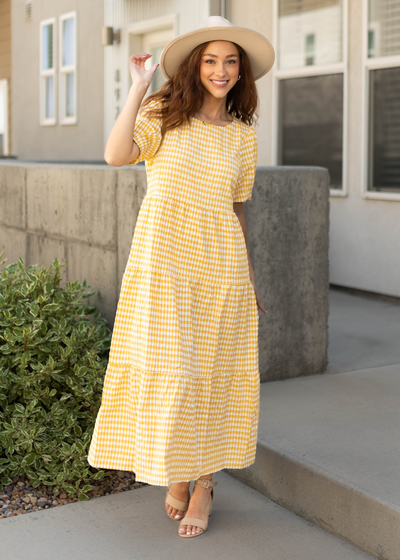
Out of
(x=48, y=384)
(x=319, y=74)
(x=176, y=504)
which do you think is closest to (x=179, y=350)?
(x=176, y=504)

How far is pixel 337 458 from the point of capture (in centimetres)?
301

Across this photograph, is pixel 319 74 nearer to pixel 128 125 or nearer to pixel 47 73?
pixel 128 125

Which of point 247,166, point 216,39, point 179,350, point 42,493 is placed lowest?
point 42,493

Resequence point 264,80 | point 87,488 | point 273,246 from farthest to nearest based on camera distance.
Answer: point 264,80, point 273,246, point 87,488

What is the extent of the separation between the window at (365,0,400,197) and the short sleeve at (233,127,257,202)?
379 cm

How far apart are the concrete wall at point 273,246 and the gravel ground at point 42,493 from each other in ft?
3.50

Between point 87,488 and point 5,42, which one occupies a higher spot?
point 5,42

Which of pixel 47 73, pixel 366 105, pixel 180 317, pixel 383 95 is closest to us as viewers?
pixel 180 317

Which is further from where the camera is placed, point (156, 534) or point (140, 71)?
point (156, 534)

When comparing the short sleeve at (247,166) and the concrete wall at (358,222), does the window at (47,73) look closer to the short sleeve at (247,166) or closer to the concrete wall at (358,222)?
the concrete wall at (358,222)

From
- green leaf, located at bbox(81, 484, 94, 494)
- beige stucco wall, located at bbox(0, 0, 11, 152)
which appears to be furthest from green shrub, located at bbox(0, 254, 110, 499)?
beige stucco wall, located at bbox(0, 0, 11, 152)

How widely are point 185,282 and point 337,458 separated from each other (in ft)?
3.17

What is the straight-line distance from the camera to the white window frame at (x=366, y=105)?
6.39 m

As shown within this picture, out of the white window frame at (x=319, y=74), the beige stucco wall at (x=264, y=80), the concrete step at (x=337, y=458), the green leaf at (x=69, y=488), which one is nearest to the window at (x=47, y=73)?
the beige stucco wall at (x=264, y=80)
